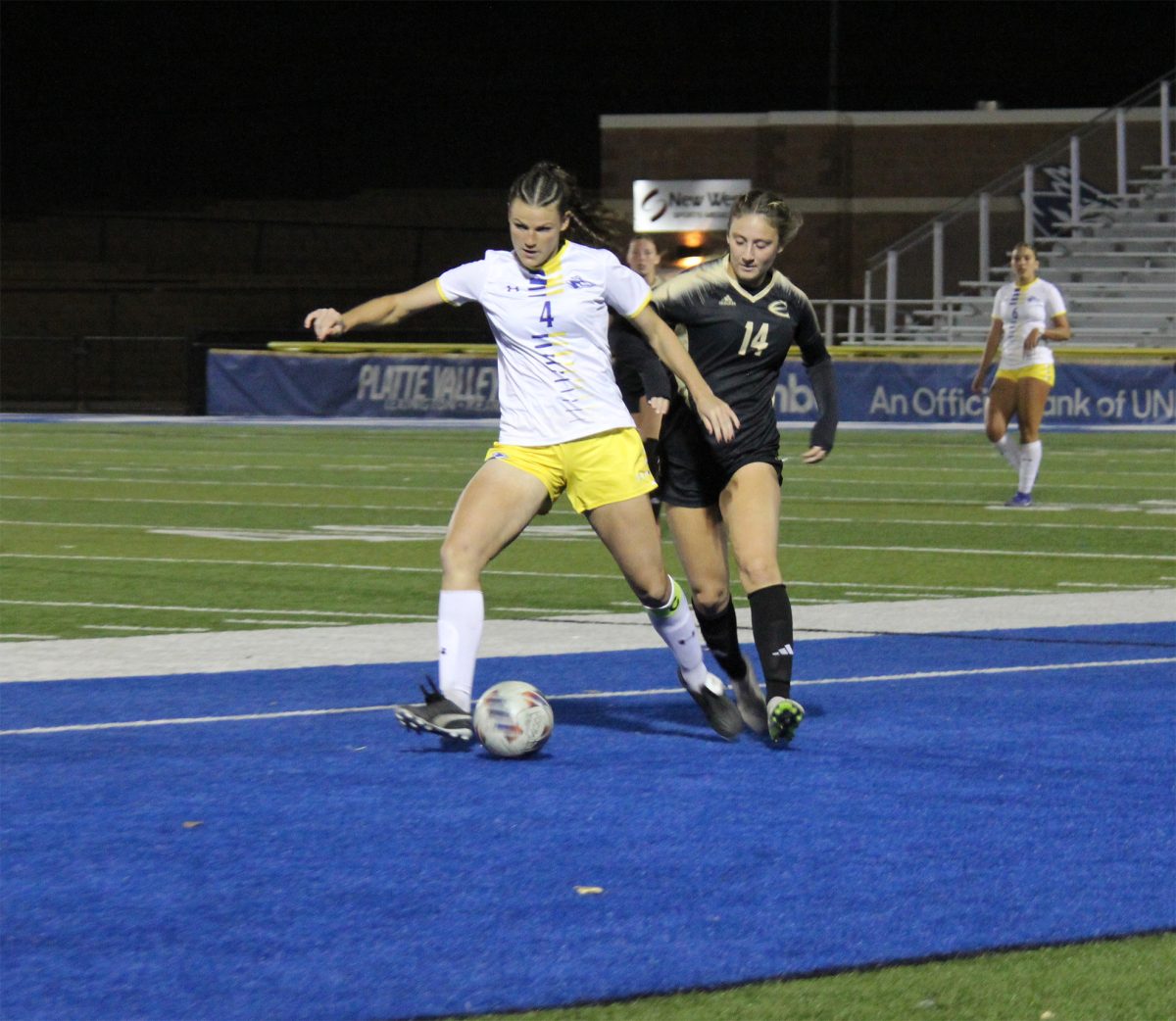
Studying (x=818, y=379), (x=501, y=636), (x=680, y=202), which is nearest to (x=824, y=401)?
(x=818, y=379)

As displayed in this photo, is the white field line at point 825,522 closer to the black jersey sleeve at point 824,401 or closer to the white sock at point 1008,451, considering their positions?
the white sock at point 1008,451

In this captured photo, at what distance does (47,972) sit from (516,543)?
11.0 metres

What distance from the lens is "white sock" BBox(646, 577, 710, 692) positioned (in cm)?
791

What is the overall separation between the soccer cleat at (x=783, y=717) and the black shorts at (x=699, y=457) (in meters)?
0.86

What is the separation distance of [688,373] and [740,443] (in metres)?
0.56

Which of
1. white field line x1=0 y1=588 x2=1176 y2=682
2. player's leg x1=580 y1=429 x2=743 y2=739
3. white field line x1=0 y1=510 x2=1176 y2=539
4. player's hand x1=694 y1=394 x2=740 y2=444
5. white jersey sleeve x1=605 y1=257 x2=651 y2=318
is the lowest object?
white field line x1=0 y1=588 x2=1176 y2=682

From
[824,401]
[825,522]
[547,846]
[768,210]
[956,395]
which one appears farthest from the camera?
[956,395]

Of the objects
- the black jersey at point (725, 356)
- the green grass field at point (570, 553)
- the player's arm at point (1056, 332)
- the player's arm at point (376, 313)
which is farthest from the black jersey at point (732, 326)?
the player's arm at point (1056, 332)

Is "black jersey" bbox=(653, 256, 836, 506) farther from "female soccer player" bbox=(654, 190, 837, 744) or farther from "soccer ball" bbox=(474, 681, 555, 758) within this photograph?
"soccer ball" bbox=(474, 681, 555, 758)

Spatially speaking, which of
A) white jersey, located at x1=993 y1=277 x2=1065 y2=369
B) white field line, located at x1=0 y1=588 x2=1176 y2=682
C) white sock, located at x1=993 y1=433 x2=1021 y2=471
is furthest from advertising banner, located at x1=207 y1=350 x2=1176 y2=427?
white field line, located at x1=0 y1=588 x2=1176 y2=682

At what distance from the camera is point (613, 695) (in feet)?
29.5

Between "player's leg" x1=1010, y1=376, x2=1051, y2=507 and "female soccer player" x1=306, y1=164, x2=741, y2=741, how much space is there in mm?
11375

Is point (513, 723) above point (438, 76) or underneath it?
underneath

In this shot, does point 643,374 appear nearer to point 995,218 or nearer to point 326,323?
point 326,323
